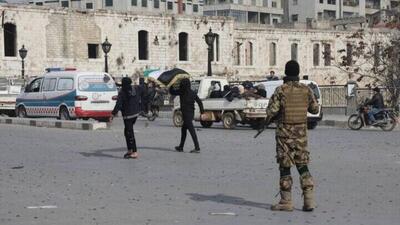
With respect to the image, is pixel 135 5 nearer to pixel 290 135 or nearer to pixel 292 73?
pixel 292 73

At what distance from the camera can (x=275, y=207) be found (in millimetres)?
9320

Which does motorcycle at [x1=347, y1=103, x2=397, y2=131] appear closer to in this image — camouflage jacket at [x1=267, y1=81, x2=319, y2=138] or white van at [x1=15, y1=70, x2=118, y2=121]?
white van at [x1=15, y1=70, x2=118, y2=121]

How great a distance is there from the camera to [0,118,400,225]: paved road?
29.6 ft

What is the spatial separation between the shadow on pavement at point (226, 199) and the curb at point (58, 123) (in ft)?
42.3

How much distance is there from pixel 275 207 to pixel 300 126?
1.00 metres

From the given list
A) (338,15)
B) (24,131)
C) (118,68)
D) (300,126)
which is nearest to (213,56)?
(118,68)

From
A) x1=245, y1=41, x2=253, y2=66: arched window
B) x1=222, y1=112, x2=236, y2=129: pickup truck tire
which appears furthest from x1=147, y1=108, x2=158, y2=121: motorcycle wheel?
x1=245, y1=41, x2=253, y2=66: arched window

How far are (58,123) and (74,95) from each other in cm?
190

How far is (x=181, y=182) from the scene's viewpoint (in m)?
12.0

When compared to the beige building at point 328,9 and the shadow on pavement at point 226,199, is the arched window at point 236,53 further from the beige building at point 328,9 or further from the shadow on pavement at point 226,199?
the shadow on pavement at point 226,199

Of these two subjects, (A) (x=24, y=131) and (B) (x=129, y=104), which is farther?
(A) (x=24, y=131)

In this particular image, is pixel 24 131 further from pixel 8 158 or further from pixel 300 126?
pixel 300 126

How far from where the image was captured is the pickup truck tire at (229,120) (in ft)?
82.8

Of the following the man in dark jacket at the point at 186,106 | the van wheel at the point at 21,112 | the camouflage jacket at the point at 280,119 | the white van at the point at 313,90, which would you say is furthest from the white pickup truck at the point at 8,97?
the camouflage jacket at the point at 280,119
